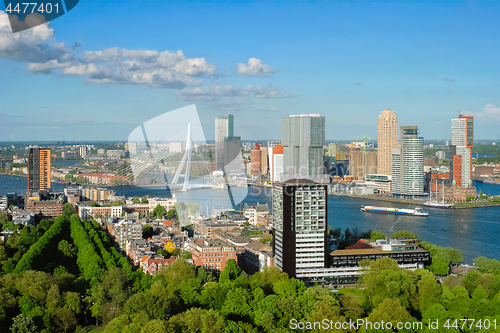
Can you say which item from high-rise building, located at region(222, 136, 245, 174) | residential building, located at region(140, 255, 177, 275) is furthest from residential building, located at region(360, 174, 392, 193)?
high-rise building, located at region(222, 136, 245, 174)

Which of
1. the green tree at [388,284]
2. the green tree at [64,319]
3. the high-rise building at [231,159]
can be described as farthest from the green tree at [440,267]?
the green tree at [64,319]

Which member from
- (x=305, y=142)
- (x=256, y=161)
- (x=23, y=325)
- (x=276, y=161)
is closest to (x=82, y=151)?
(x=256, y=161)

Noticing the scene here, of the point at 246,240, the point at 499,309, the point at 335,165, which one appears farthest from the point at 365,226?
the point at 335,165

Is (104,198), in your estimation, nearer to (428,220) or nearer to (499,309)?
(428,220)

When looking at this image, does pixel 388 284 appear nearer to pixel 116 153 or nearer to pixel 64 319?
pixel 64 319

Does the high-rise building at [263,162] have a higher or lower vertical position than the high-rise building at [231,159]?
lower

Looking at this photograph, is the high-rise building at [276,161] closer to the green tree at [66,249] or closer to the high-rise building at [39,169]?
the high-rise building at [39,169]

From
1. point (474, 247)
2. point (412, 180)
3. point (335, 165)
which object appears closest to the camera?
point (474, 247)
